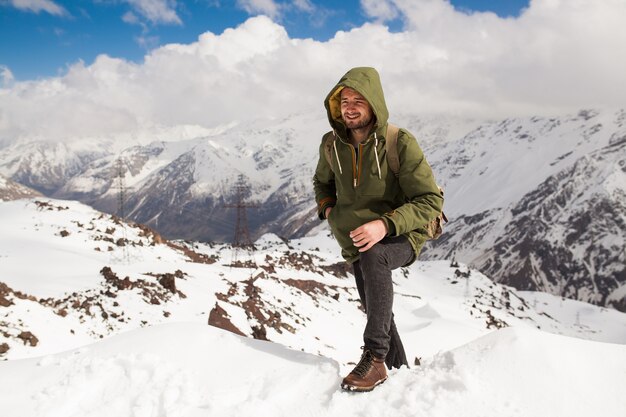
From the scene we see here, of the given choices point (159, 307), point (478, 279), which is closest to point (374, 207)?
point (159, 307)

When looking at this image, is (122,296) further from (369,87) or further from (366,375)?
(369,87)

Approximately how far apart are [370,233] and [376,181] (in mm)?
679

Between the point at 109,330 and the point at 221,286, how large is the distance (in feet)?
36.8

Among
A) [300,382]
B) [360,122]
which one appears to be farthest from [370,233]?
[300,382]

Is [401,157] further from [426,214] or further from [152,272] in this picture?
[152,272]

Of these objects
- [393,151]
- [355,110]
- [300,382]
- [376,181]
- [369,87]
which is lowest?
[300,382]

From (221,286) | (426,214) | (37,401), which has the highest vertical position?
(426,214)

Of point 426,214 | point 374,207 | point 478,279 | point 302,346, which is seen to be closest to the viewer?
point 426,214

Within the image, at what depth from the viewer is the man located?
14.6ft

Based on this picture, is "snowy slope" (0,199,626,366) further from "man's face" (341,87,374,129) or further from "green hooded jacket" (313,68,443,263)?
"man's face" (341,87,374,129)

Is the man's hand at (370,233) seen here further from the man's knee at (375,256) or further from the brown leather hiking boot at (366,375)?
the brown leather hiking boot at (366,375)

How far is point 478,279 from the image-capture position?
12469cm

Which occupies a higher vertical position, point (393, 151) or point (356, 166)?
point (393, 151)

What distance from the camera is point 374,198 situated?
4777 millimetres
